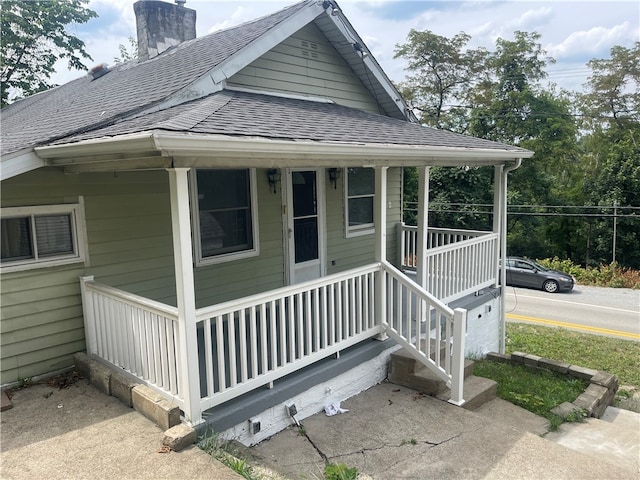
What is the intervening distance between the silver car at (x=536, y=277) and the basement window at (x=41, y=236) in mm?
18786

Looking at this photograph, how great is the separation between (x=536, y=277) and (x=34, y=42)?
2169cm

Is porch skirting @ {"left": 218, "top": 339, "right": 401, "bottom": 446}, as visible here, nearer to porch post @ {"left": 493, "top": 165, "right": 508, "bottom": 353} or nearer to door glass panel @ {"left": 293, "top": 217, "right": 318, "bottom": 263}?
door glass panel @ {"left": 293, "top": 217, "right": 318, "bottom": 263}

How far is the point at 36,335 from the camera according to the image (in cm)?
470

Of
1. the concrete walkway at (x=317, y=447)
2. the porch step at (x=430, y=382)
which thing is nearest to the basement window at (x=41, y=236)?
the concrete walkway at (x=317, y=447)

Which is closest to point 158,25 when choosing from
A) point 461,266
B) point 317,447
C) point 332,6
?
point 332,6

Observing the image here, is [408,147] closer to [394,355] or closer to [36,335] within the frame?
[394,355]

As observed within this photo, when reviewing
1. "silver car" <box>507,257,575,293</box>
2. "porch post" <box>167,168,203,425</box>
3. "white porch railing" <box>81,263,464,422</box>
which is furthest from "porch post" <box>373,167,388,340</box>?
"silver car" <box>507,257,575,293</box>

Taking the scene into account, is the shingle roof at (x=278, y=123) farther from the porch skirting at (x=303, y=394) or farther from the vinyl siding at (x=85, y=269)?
the porch skirting at (x=303, y=394)

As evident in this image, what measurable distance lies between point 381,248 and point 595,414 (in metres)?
3.56

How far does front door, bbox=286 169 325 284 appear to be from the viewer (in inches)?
277

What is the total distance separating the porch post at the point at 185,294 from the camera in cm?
353

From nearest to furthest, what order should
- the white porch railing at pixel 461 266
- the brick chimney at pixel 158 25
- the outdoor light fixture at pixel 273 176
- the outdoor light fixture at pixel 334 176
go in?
1. the outdoor light fixture at pixel 273 176
2. the white porch railing at pixel 461 266
3. the outdoor light fixture at pixel 334 176
4. the brick chimney at pixel 158 25

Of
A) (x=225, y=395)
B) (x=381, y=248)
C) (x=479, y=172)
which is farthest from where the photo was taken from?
(x=479, y=172)

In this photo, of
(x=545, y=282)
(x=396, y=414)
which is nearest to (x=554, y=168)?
(x=545, y=282)
